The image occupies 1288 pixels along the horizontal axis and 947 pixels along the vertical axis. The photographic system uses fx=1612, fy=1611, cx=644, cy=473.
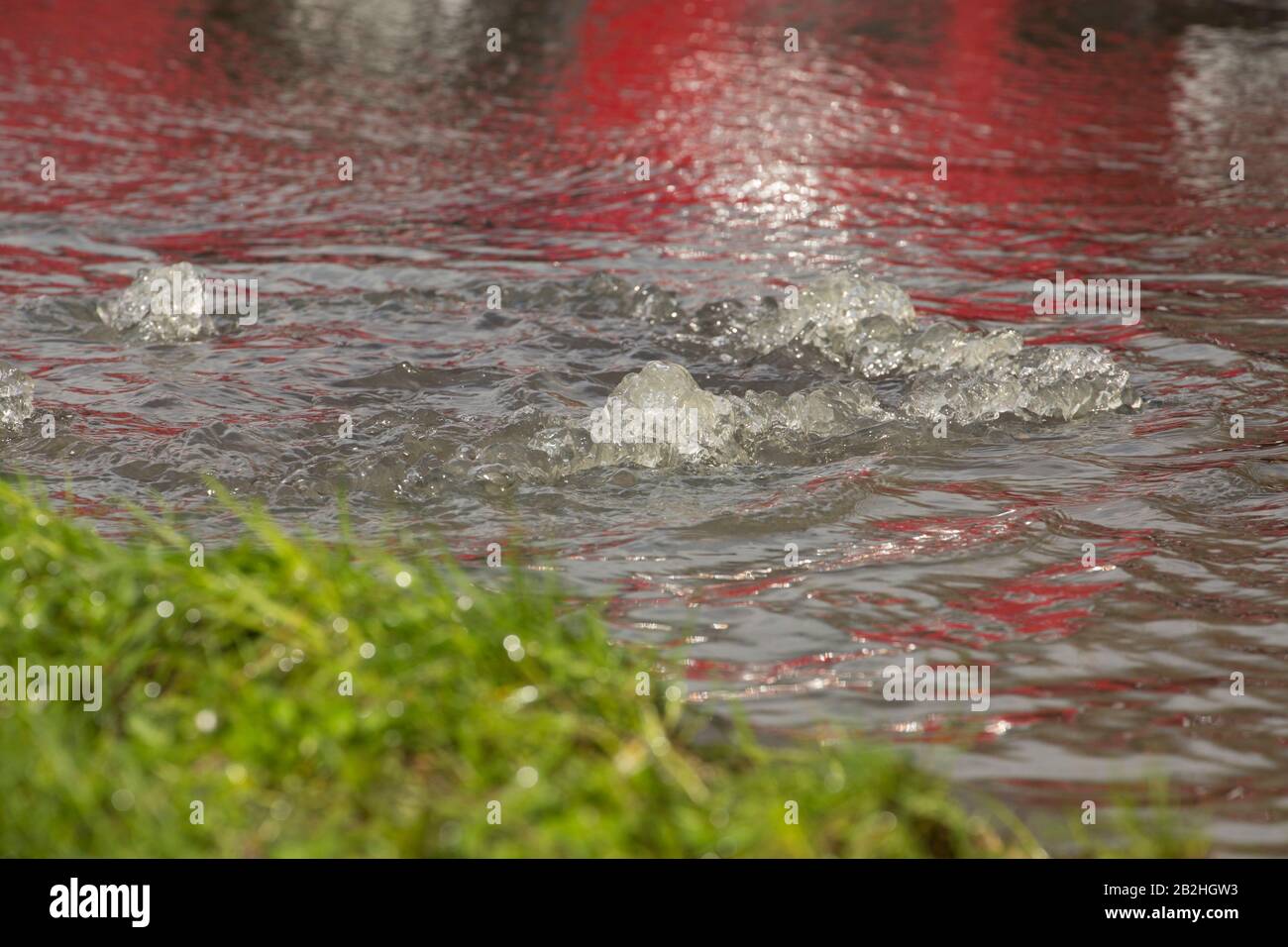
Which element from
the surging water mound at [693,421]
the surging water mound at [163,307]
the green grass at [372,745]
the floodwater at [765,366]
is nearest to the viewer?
the green grass at [372,745]

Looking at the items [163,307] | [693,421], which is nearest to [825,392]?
[693,421]

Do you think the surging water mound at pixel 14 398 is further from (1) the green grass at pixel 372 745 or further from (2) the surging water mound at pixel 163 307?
(1) the green grass at pixel 372 745

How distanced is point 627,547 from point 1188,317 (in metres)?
5.03

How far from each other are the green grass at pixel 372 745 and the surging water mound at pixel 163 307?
493cm

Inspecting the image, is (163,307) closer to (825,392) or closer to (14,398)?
(14,398)

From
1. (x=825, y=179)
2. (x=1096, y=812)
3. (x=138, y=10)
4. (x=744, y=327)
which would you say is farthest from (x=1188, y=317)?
(x=138, y=10)

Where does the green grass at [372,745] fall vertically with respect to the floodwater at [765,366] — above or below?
below

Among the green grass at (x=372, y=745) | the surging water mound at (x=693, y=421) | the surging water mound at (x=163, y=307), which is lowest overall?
the green grass at (x=372, y=745)

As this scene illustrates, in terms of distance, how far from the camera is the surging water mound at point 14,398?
7.41 meters

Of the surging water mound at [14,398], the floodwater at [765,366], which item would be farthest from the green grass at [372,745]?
the surging water mound at [14,398]

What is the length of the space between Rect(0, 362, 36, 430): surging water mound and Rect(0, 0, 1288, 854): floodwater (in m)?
0.02

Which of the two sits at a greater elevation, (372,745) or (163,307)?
(163,307)

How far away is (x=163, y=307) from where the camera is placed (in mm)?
9258

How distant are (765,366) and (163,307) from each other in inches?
137
